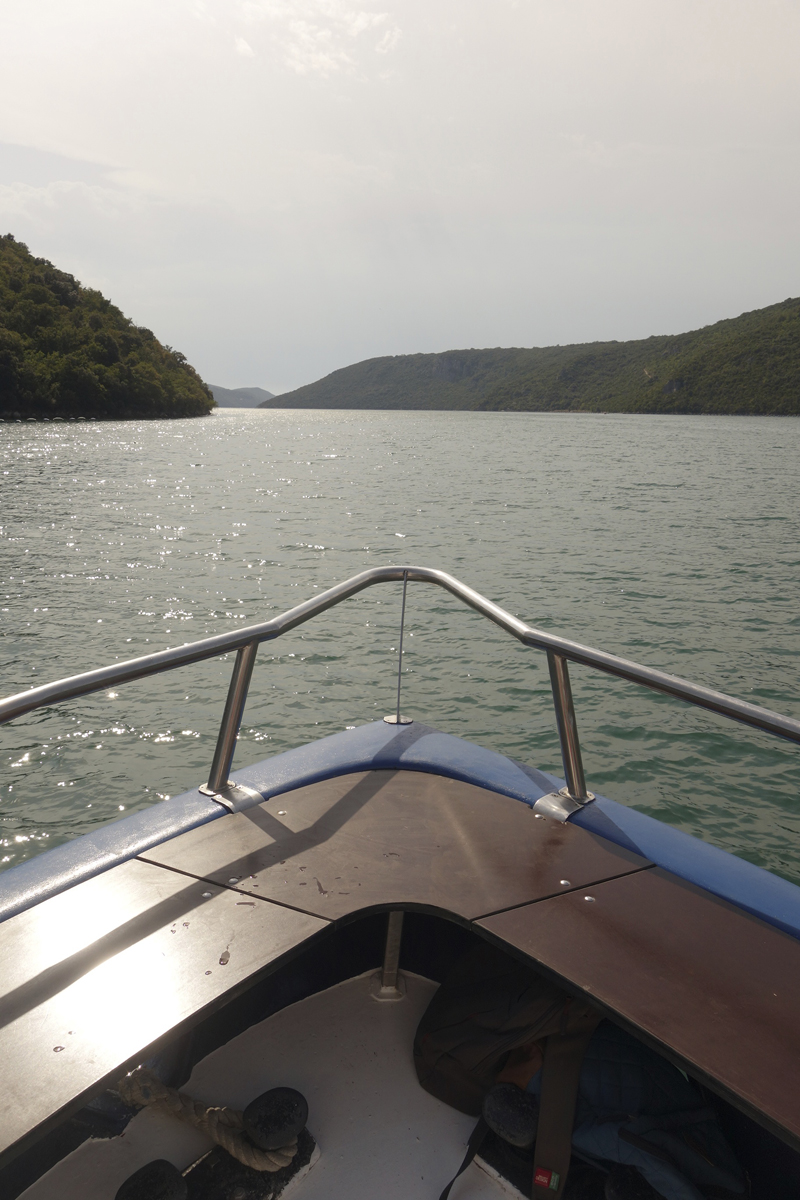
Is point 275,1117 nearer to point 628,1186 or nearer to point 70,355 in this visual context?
point 628,1186

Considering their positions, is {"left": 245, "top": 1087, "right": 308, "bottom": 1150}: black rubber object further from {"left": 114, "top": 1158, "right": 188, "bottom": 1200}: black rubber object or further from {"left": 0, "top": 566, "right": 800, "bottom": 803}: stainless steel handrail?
{"left": 0, "top": 566, "right": 800, "bottom": 803}: stainless steel handrail

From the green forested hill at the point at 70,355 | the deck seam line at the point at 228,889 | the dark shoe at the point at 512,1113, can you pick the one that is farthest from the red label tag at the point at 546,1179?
the green forested hill at the point at 70,355

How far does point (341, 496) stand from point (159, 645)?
14.7 metres

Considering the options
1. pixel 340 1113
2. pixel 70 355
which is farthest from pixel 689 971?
pixel 70 355

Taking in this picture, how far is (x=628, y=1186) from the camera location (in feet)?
5.28

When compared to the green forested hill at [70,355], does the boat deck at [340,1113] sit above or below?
below

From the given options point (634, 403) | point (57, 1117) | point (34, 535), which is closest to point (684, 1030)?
point (57, 1117)

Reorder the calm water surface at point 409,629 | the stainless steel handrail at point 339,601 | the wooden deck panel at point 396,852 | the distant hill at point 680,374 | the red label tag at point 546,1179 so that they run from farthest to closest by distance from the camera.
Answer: the distant hill at point 680,374
the calm water surface at point 409,629
the wooden deck panel at point 396,852
the red label tag at point 546,1179
the stainless steel handrail at point 339,601

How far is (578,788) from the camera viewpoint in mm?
2242

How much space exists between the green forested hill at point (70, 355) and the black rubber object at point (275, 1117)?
244ft

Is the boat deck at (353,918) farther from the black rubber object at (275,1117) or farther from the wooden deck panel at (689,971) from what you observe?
the black rubber object at (275,1117)

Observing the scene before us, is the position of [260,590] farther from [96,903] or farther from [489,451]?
[489,451]

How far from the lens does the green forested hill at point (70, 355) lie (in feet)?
221

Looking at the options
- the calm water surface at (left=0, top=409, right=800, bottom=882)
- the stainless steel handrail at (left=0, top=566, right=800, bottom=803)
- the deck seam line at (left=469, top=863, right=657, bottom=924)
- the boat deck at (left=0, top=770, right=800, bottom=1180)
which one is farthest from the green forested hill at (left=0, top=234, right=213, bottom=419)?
the deck seam line at (left=469, top=863, right=657, bottom=924)
